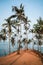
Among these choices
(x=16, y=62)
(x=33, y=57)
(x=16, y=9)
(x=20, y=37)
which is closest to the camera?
(x=16, y=62)

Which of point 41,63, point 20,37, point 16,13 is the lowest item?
point 41,63

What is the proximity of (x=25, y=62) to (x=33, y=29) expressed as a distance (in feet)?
84.9

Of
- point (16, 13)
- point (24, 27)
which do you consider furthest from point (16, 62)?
point (24, 27)

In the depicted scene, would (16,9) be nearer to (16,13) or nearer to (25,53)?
(16,13)

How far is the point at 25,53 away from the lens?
164ft

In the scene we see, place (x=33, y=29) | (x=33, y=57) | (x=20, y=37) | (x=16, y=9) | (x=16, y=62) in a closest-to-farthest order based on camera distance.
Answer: (x=16, y=62), (x=33, y=57), (x=16, y=9), (x=20, y=37), (x=33, y=29)

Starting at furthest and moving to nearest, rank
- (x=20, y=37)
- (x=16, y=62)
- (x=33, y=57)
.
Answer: (x=20, y=37) → (x=33, y=57) → (x=16, y=62)

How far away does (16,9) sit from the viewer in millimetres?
52938

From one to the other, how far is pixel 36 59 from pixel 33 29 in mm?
23195

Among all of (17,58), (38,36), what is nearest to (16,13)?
(17,58)

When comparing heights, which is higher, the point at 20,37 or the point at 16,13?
the point at 16,13

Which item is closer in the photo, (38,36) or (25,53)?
(25,53)

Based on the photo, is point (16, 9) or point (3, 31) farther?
point (3, 31)

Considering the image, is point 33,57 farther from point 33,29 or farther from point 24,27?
point 33,29
